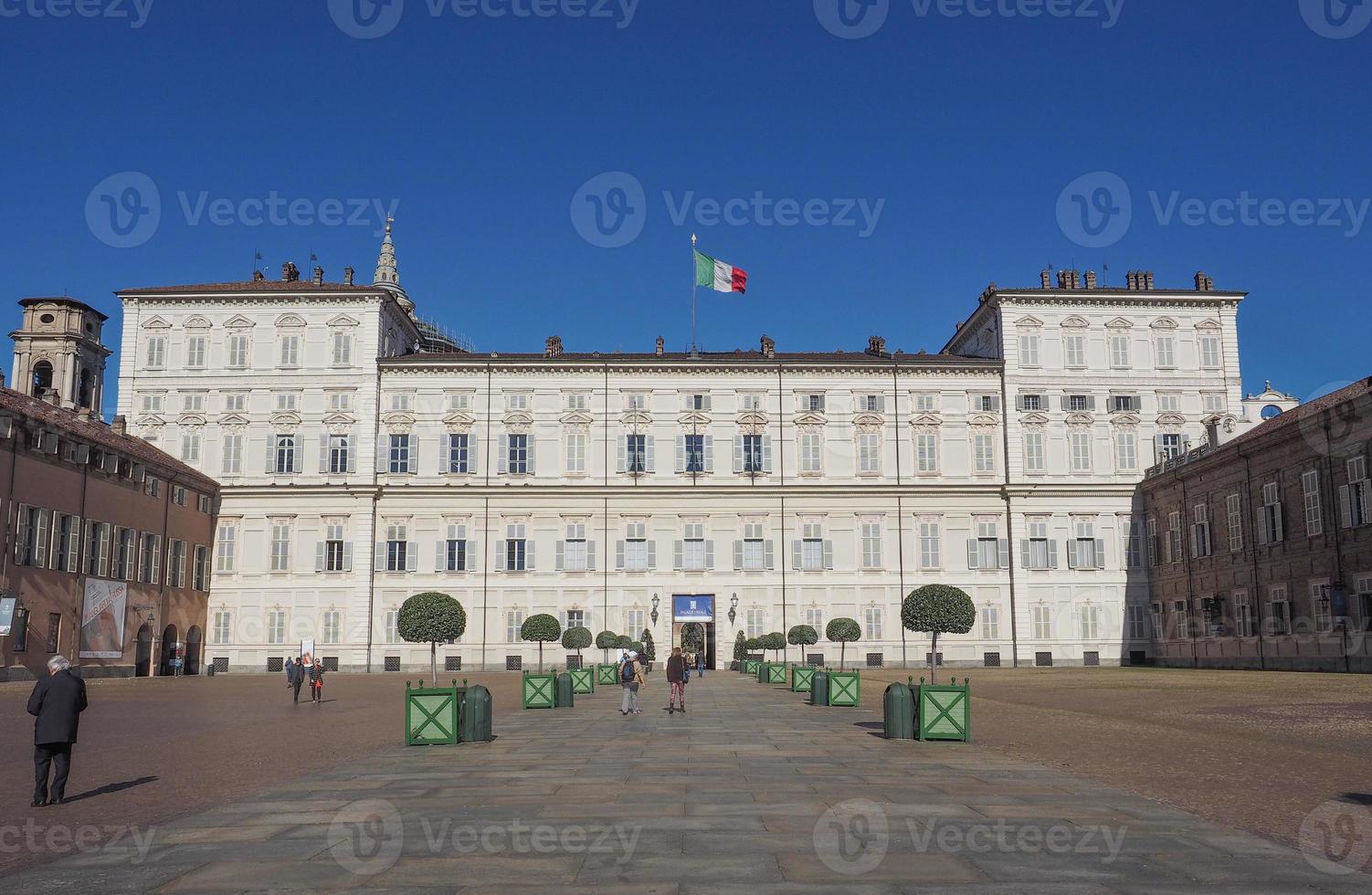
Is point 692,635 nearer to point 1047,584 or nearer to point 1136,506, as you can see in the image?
point 1047,584

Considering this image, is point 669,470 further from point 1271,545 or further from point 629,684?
point 629,684

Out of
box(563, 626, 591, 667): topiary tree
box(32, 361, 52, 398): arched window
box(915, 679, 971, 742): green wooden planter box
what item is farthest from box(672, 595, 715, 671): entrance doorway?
box(915, 679, 971, 742): green wooden planter box

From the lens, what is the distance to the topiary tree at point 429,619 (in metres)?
41.2

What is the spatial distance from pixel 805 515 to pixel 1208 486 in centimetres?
1945

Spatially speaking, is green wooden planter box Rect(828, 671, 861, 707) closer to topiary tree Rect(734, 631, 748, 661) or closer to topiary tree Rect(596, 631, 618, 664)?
topiary tree Rect(596, 631, 618, 664)

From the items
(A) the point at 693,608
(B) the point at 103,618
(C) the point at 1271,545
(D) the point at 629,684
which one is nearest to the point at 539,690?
(D) the point at 629,684

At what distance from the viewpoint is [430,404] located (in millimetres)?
60500

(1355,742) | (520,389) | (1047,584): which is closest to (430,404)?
(520,389)

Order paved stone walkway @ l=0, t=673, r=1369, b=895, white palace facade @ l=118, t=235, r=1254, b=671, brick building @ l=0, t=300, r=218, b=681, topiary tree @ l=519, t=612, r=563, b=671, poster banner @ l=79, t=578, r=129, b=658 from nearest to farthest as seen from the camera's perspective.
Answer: paved stone walkway @ l=0, t=673, r=1369, b=895
brick building @ l=0, t=300, r=218, b=681
poster banner @ l=79, t=578, r=129, b=658
topiary tree @ l=519, t=612, r=563, b=671
white palace facade @ l=118, t=235, r=1254, b=671

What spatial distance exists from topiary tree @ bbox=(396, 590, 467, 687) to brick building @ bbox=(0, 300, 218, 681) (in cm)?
1404

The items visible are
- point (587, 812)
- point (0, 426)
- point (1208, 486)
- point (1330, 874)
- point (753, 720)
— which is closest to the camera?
point (1330, 874)

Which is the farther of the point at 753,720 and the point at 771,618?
the point at 771,618

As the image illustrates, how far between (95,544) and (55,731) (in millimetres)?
38966

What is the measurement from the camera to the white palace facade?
58.9m
